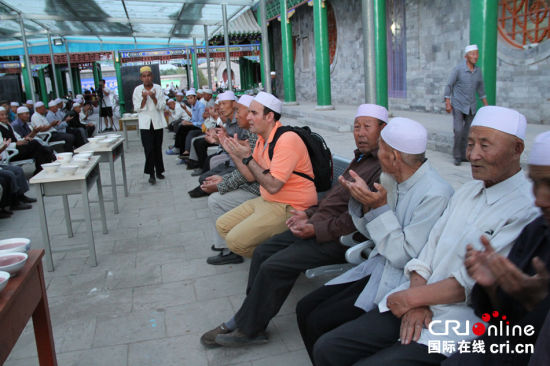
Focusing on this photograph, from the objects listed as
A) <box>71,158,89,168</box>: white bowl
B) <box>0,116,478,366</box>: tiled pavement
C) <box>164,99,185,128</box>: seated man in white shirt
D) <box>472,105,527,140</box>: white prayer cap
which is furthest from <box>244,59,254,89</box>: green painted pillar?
<box>472,105,527,140</box>: white prayer cap

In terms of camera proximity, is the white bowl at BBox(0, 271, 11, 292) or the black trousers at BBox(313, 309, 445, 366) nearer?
the white bowl at BBox(0, 271, 11, 292)

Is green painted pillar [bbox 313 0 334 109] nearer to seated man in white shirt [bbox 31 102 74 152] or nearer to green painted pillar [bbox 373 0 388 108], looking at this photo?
green painted pillar [bbox 373 0 388 108]

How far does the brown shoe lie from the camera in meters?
2.95

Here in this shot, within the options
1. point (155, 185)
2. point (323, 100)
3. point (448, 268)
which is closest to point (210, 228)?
point (155, 185)

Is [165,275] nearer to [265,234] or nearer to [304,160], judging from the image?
[265,234]

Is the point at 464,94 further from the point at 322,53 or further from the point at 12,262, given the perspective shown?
the point at 322,53

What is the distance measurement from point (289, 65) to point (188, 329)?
12957 mm

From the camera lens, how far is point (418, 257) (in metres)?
2.13

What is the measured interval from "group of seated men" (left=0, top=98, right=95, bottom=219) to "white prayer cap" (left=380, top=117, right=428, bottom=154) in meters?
5.68

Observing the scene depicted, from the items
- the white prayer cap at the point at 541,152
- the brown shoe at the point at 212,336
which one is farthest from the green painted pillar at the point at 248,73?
the white prayer cap at the point at 541,152

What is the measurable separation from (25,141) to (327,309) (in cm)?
743

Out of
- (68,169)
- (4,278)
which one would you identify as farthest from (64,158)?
(4,278)

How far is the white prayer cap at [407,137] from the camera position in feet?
7.58

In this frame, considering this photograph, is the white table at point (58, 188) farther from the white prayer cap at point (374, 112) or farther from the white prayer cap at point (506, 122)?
the white prayer cap at point (506, 122)
